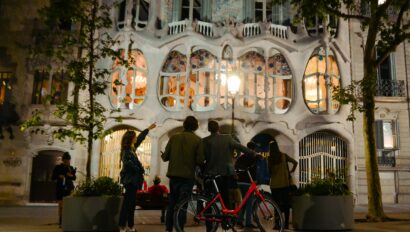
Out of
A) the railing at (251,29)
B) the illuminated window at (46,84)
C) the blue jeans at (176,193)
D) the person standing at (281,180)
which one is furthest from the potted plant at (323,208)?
the illuminated window at (46,84)

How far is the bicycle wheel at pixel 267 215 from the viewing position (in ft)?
22.6

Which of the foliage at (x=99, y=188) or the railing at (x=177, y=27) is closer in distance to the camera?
the foliage at (x=99, y=188)

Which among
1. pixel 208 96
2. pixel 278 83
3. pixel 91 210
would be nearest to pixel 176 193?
pixel 91 210

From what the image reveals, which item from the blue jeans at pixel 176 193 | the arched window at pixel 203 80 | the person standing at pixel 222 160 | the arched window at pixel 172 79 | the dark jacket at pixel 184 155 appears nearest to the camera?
the blue jeans at pixel 176 193

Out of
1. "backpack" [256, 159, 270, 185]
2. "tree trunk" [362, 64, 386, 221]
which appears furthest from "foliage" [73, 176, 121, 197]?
"tree trunk" [362, 64, 386, 221]

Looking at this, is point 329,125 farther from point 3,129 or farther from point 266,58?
point 3,129

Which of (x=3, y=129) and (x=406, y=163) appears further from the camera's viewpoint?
(x=406, y=163)

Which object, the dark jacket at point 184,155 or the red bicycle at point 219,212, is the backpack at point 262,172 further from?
the dark jacket at point 184,155

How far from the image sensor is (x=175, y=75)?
20.3 m

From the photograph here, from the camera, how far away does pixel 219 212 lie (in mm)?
6746

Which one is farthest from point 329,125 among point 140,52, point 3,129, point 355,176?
point 3,129

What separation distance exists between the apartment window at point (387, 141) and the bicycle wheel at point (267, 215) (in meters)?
16.0

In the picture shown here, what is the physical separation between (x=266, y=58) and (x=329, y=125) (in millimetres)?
4595

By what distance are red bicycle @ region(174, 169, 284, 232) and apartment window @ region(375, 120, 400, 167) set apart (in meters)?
16.1
